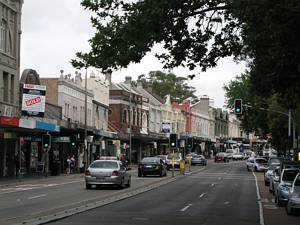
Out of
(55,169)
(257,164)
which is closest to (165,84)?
(257,164)

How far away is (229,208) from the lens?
22.6 meters

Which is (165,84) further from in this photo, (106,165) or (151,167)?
(106,165)

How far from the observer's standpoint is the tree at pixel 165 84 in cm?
13038

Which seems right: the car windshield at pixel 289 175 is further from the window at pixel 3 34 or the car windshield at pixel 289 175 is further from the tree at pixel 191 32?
the window at pixel 3 34

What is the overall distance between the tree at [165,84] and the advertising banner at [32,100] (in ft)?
276

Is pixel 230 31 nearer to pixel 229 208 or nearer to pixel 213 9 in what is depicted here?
pixel 213 9

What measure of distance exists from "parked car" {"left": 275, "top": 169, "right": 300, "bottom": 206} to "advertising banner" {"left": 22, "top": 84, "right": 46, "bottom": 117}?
23783 millimetres

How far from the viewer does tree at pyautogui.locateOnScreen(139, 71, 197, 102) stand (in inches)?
5133

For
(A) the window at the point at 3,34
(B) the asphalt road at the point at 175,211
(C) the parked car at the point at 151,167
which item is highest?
(A) the window at the point at 3,34

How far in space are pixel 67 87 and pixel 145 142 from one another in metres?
31.7

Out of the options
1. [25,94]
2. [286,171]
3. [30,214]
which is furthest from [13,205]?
[25,94]

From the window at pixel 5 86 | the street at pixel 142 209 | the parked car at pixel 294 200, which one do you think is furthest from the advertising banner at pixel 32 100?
the parked car at pixel 294 200

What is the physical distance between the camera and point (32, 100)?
4422 cm

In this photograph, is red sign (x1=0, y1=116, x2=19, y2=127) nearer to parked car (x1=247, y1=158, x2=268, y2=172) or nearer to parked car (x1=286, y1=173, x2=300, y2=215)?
parked car (x1=286, y1=173, x2=300, y2=215)
